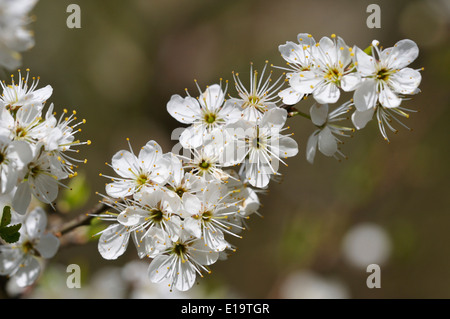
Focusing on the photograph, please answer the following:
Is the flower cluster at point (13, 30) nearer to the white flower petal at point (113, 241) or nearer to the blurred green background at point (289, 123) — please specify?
the white flower petal at point (113, 241)

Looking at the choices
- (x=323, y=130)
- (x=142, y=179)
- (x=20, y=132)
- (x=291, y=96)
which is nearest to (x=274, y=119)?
(x=291, y=96)

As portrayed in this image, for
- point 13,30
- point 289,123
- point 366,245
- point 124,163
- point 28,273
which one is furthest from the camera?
point 289,123

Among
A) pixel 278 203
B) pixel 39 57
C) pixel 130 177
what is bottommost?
pixel 130 177

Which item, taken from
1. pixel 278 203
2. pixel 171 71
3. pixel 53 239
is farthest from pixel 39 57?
pixel 53 239

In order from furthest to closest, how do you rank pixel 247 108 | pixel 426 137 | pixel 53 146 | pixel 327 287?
pixel 426 137, pixel 327 287, pixel 247 108, pixel 53 146

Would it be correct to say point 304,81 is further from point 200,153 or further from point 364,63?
point 200,153

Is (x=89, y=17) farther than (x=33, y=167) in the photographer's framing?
Yes

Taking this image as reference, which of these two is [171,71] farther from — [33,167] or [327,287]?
[33,167]
